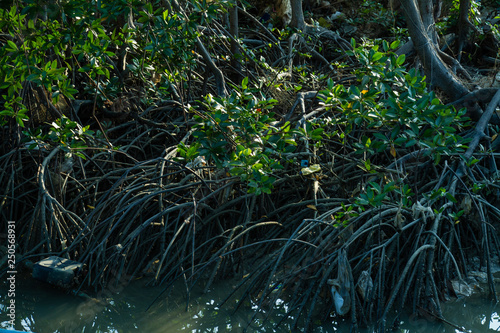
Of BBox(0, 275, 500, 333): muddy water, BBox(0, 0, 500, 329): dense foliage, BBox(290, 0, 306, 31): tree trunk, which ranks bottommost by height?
BBox(0, 275, 500, 333): muddy water

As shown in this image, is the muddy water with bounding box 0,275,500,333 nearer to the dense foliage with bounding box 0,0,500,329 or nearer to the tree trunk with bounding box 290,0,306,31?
the dense foliage with bounding box 0,0,500,329

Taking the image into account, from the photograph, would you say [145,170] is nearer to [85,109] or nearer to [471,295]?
[85,109]

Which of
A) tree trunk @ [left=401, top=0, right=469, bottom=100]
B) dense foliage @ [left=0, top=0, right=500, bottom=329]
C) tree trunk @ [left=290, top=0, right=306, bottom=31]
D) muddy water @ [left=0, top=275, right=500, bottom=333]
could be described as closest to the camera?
muddy water @ [left=0, top=275, right=500, bottom=333]

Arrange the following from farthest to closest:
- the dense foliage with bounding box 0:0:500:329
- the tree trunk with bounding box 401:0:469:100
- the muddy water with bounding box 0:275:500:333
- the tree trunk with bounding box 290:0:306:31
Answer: the tree trunk with bounding box 290:0:306:31 → the tree trunk with bounding box 401:0:469:100 → the dense foliage with bounding box 0:0:500:329 → the muddy water with bounding box 0:275:500:333

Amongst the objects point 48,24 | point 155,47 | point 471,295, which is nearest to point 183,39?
point 155,47

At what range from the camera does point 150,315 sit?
2.61 m

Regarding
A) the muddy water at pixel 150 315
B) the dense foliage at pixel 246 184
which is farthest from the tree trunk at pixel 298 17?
the muddy water at pixel 150 315

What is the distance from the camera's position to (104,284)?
9.22 ft

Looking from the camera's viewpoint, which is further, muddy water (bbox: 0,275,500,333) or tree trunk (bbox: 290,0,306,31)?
tree trunk (bbox: 290,0,306,31)

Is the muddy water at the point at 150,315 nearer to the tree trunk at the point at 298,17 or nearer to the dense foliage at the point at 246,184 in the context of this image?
the dense foliage at the point at 246,184

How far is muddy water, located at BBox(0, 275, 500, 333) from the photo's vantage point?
2439mm

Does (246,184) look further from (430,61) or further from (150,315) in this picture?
(430,61)

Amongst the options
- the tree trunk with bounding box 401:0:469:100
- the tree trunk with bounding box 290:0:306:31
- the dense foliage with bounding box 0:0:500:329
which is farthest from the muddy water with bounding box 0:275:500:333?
the tree trunk with bounding box 290:0:306:31

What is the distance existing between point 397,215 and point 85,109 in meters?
2.75
